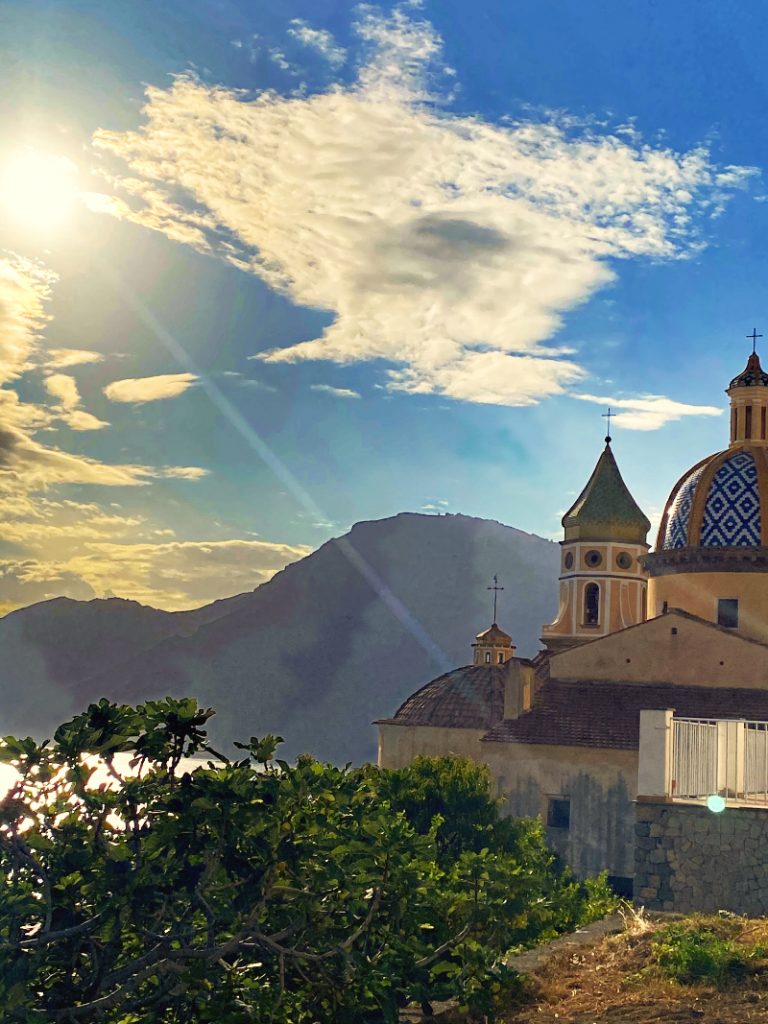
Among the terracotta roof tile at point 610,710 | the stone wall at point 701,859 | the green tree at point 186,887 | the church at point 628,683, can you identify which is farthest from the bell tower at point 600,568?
the green tree at point 186,887

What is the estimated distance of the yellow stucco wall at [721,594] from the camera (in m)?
34.6

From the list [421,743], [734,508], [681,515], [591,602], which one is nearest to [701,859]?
[421,743]

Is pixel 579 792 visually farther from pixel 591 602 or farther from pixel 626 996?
pixel 591 602

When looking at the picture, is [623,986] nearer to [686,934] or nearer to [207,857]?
[686,934]

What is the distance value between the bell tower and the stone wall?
34458 mm

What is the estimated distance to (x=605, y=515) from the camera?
50.8 meters

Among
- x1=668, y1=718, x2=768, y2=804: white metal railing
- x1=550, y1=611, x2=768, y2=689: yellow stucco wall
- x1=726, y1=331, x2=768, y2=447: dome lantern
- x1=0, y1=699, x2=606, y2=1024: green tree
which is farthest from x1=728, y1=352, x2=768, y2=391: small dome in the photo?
x1=0, y1=699, x2=606, y2=1024: green tree

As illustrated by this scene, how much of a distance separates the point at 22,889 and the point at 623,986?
4885mm

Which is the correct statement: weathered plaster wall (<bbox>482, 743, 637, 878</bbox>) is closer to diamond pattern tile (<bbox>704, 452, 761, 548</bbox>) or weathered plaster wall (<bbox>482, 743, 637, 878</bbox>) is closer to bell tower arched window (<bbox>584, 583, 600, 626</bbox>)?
diamond pattern tile (<bbox>704, 452, 761, 548</bbox>)

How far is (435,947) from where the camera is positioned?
30.8ft

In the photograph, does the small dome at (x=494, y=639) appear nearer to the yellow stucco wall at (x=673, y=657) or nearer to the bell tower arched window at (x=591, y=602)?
the bell tower arched window at (x=591, y=602)

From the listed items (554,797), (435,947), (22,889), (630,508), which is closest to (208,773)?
(22,889)

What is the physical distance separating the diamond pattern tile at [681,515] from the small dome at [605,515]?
13.5m

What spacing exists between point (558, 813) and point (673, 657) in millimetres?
5676
